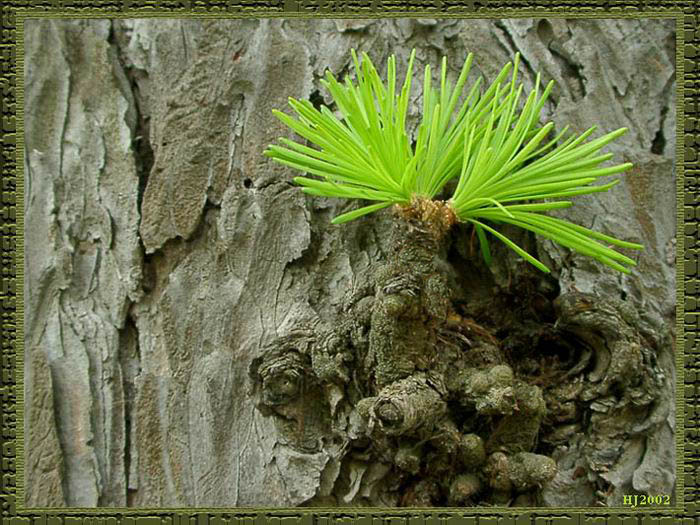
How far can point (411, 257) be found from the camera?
691 mm

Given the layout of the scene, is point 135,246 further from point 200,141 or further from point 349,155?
→ point 349,155

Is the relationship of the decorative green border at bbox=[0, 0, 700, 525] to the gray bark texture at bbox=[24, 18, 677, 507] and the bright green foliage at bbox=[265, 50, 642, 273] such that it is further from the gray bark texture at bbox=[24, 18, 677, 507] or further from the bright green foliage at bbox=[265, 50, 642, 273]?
the bright green foliage at bbox=[265, 50, 642, 273]

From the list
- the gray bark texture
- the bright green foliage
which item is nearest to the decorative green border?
the gray bark texture

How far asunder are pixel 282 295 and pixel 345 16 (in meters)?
0.37

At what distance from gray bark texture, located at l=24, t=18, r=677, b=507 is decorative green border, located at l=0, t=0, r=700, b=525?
0.05ft

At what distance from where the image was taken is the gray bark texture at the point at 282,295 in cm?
76

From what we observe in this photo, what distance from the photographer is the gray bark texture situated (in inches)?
29.9

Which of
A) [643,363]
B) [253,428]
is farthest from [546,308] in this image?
[253,428]

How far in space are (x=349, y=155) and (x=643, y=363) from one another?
1.42 ft

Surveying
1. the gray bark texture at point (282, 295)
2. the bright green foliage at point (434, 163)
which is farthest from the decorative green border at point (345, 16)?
the bright green foliage at point (434, 163)

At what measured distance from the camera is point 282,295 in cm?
79

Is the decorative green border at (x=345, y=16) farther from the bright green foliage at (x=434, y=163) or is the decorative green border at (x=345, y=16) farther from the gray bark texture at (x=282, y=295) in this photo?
the bright green foliage at (x=434, y=163)

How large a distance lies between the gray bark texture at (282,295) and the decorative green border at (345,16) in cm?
2

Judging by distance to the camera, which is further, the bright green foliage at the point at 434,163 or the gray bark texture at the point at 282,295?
the gray bark texture at the point at 282,295
